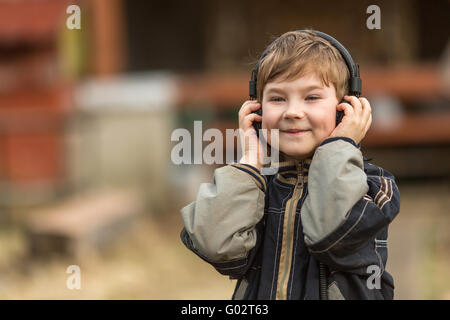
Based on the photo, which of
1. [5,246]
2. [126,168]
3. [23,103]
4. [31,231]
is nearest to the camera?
[31,231]

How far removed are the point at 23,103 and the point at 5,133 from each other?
48 cm

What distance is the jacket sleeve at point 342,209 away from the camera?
5.32 ft

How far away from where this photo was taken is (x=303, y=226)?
5.48ft

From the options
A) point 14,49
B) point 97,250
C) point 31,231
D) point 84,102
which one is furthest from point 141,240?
point 14,49

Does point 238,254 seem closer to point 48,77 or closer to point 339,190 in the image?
point 339,190

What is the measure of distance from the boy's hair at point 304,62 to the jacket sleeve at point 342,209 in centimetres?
20

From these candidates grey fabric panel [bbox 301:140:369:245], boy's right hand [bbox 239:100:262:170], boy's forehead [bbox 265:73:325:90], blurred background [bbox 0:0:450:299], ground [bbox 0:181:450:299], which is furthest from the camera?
blurred background [bbox 0:0:450:299]

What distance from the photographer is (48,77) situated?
26.5 feet

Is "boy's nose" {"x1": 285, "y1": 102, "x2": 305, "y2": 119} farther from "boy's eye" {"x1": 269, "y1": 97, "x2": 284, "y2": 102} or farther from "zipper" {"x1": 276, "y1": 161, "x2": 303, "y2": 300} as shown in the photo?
"zipper" {"x1": 276, "y1": 161, "x2": 303, "y2": 300}

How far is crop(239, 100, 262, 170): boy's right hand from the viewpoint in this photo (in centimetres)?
185


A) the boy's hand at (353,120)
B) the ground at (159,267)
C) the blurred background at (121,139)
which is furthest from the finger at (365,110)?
the blurred background at (121,139)

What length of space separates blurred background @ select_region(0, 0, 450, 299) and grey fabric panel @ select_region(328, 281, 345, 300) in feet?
13.8

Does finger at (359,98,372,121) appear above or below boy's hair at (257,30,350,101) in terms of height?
below

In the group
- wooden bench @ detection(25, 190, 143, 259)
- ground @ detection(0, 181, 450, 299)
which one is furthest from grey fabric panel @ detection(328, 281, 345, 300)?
wooden bench @ detection(25, 190, 143, 259)
